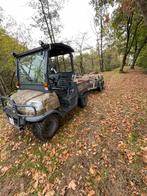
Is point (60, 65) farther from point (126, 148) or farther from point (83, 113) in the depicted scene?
point (126, 148)

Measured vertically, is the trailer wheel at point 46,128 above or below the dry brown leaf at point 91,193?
above

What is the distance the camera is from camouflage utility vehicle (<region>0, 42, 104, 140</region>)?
393 cm

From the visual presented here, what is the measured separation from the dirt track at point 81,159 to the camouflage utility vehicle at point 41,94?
0.58m

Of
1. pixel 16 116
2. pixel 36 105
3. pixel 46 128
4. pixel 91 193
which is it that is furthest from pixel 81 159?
pixel 16 116

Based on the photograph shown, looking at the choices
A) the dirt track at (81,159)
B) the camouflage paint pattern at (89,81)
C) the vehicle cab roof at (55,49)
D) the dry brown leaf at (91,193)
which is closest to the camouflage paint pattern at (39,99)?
the dirt track at (81,159)

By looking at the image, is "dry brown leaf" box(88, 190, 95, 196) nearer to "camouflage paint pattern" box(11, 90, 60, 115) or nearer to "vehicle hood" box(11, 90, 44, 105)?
"camouflage paint pattern" box(11, 90, 60, 115)

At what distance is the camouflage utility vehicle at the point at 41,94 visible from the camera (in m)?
3.93

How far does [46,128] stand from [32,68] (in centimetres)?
181

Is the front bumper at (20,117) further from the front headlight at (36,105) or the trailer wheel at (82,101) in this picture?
the trailer wheel at (82,101)

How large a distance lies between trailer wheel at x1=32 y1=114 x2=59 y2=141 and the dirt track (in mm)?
200

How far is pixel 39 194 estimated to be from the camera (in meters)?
2.88

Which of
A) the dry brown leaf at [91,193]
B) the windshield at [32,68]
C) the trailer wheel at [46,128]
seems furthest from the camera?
the windshield at [32,68]

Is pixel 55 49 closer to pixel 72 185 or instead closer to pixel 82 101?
pixel 82 101

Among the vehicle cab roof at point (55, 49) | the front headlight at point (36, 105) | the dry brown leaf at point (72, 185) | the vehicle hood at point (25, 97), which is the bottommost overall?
the dry brown leaf at point (72, 185)
